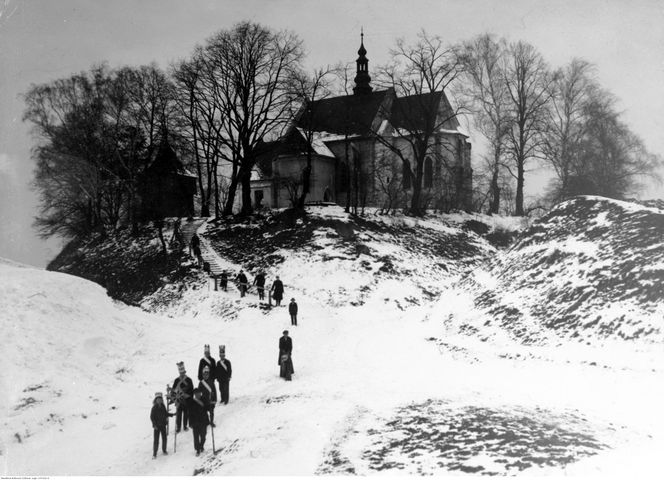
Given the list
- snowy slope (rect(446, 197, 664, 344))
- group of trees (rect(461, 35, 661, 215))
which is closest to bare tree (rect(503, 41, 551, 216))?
group of trees (rect(461, 35, 661, 215))

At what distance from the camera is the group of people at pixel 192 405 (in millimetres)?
11445

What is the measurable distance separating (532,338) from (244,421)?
9064 millimetres

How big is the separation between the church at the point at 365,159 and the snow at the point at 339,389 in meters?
22.4

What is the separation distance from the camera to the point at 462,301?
73.4 feet

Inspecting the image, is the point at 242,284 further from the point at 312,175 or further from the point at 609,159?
the point at 609,159

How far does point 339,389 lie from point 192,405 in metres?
3.94

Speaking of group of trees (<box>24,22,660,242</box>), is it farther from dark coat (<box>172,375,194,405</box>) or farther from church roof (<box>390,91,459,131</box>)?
dark coat (<box>172,375,194,405</box>)

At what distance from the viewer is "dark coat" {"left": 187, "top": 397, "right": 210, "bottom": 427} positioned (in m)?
11.4

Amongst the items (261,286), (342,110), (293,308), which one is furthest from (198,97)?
(293,308)

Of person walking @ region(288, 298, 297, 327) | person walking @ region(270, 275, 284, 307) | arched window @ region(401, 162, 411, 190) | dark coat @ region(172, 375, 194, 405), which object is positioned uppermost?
arched window @ region(401, 162, 411, 190)

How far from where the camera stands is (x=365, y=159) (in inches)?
1885

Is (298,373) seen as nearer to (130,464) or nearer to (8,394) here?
(130,464)

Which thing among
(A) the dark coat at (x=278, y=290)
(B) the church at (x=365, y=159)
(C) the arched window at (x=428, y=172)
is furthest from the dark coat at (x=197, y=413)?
(C) the arched window at (x=428, y=172)

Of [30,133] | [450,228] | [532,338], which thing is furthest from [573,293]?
[30,133]
